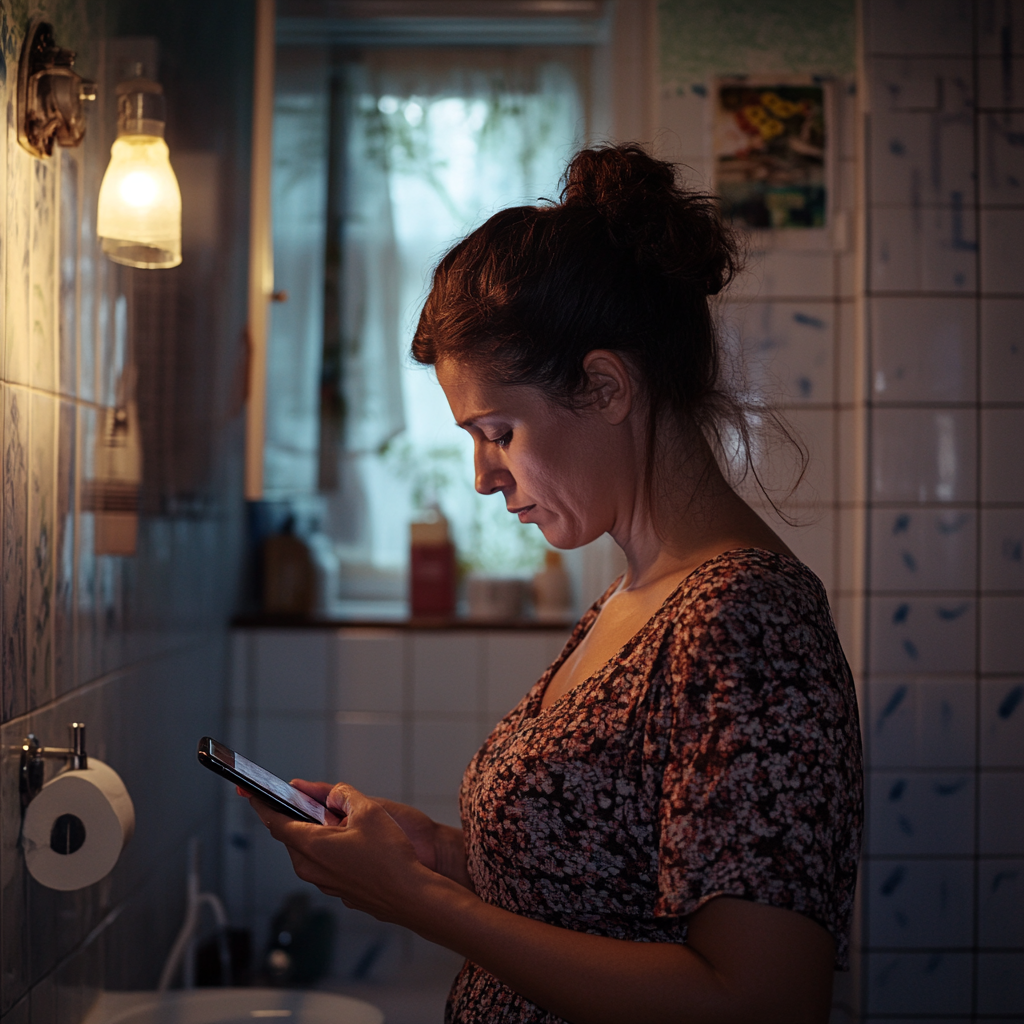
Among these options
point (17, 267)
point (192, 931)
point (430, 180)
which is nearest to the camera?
point (17, 267)

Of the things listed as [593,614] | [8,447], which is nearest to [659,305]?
[593,614]

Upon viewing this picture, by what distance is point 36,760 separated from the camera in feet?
3.28

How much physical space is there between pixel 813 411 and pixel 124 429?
1.12 metres

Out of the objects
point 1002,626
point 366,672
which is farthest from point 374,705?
point 1002,626

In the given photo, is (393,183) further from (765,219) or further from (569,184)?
(569,184)

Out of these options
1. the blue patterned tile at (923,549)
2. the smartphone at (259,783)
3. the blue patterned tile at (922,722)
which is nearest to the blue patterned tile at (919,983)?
the blue patterned tile at (922,722)

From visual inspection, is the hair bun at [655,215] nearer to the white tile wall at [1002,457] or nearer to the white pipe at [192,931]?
the white tile wall at [1002,457]

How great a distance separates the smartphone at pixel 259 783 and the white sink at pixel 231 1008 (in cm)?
56

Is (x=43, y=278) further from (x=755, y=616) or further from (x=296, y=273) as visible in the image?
(x=296, y=273)

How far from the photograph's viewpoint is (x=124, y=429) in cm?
129

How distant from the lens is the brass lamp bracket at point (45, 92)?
37.9 inches

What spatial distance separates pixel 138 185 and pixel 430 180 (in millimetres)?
1281

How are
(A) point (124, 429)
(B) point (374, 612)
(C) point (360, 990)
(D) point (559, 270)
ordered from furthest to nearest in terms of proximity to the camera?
(B) point (374, 612) < (C) point (360, 990) < (A) point (124, 429) < (D) point (559, 270)

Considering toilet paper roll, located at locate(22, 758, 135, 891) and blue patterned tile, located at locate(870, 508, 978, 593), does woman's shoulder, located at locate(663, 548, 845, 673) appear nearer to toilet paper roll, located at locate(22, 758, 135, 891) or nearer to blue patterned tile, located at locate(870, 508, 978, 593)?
toilet paper roll, located at locate(22, 758, 135, 891)
